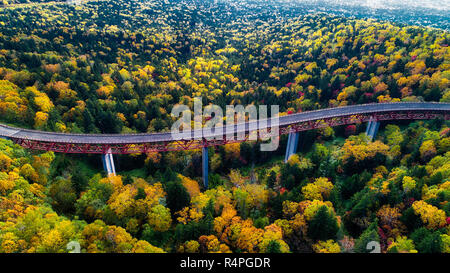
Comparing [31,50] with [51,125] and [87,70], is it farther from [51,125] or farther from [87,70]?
[51,125]

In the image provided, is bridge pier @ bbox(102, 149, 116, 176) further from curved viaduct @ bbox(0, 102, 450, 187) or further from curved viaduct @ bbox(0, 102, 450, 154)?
curved viaduct @ bbox(0, 102, 450, 154)

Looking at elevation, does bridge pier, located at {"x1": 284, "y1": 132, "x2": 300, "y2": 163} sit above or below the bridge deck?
below

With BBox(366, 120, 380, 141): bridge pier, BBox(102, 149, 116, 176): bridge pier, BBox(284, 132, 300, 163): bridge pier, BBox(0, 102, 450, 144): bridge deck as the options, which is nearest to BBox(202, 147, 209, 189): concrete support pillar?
BBox(0, 102, 450, 144): bridge deck

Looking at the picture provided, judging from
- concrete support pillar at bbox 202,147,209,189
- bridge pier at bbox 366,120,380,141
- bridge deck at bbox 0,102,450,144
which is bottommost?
concrete support pillar at bbox 202,147,209,189

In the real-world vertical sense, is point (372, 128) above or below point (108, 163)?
above

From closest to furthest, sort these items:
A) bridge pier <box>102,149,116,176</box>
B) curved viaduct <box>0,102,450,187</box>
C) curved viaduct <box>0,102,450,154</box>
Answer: curved viaduct <box>0,102,450,154</box> → curved viaduct <box>0,102,450,187</box> → bridge pier <box>102,149,116,176</box>

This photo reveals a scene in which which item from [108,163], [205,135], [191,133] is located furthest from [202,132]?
[108,163]

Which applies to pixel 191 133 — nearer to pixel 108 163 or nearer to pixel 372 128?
pixel 108 163
